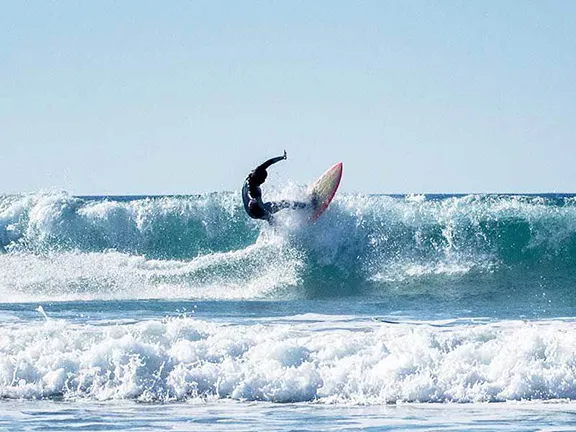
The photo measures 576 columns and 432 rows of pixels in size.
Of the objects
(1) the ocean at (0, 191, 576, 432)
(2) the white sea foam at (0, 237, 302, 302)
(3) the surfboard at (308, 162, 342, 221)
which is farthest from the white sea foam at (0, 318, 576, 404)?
(3) the surfboard at (308, 162, 342, 221)

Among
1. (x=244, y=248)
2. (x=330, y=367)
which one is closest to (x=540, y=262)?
(x=244, y=248)

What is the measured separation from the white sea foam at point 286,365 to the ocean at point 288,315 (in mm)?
21

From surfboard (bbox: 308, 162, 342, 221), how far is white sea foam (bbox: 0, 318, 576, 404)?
9393 mm

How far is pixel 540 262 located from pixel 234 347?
12124mm

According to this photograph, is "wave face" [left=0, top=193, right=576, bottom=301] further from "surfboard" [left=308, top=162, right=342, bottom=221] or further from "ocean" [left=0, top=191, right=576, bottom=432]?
"surfboard" [left=308, top=162, right=342, bottom=221]

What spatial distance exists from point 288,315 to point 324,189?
6410 millimetres

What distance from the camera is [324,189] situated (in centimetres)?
2145

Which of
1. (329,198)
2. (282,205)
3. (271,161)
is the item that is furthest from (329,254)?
(271,161)

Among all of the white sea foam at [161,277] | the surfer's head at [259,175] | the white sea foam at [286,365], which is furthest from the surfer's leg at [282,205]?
the white sea foam at [286,365]

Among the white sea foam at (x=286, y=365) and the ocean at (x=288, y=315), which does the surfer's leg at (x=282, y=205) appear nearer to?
the ocean at (x=288, y=315)

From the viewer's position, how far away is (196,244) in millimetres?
25781

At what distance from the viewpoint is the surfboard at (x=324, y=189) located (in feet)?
69.1

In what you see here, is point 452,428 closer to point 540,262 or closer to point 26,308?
point 26,308

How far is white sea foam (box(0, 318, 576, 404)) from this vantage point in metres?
10.3
